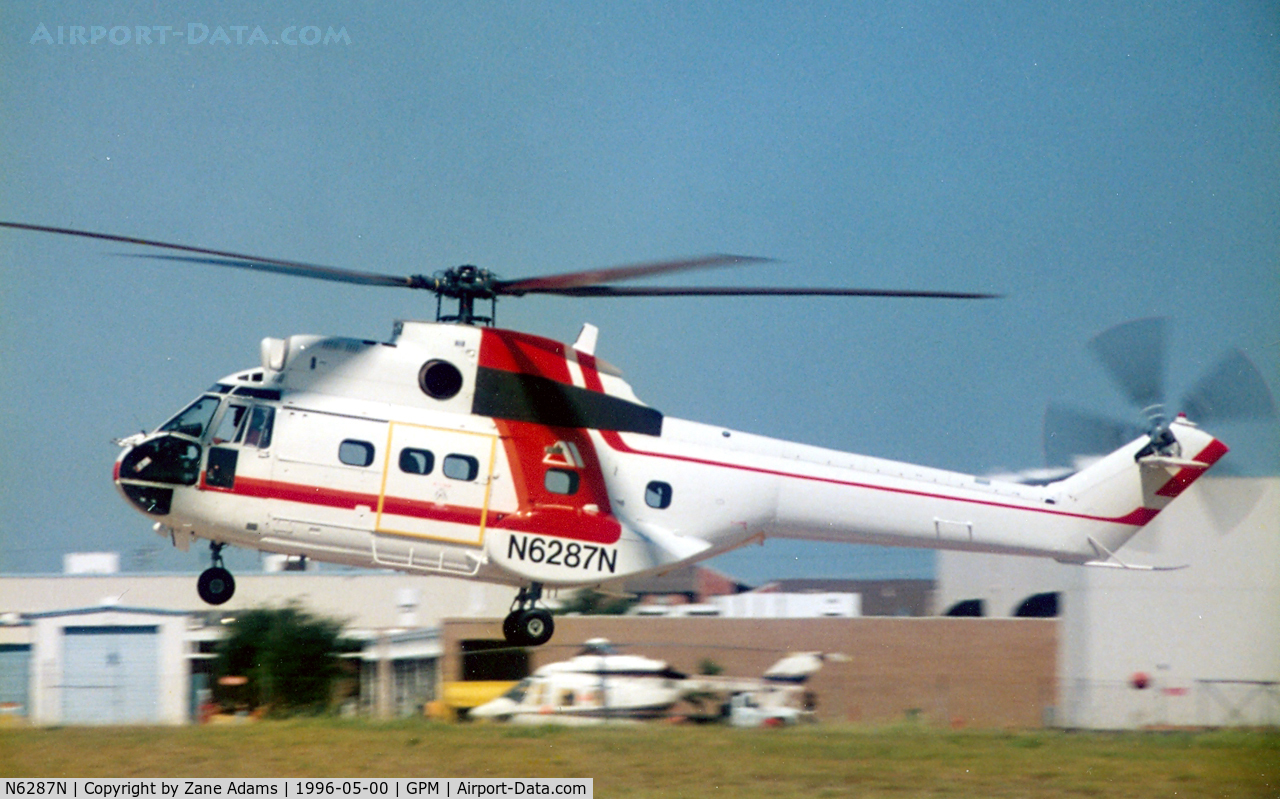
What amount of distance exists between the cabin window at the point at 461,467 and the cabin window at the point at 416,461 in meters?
0.17

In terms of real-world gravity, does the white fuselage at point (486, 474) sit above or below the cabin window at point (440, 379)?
below

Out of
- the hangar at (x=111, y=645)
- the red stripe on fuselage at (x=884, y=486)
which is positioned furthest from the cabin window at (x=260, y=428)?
the hangar at (x=111, y=645)

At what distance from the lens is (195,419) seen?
41.0 ft

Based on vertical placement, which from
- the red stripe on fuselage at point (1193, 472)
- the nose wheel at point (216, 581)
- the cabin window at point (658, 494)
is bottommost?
the nose wheel at point (216, 581)

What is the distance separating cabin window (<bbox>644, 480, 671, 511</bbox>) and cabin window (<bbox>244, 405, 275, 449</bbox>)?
12.6 ft

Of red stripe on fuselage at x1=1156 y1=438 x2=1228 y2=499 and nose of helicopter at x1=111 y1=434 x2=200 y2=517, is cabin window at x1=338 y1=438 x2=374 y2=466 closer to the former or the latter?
nose of helicopter at x1=111 y1=434 x2=200 y2=517

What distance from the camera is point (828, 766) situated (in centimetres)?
1323

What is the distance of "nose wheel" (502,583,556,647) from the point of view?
1320 cm

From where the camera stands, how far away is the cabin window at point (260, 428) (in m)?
12.4

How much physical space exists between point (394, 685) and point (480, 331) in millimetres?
10296

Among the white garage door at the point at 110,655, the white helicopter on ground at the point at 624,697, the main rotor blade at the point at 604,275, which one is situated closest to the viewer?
the main rotor blade at the point at 604,275

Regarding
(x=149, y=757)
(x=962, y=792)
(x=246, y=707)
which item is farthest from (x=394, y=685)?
(x=962, y=792)

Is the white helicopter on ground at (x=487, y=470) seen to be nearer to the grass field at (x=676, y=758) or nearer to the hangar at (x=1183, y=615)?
the grass field at (x=676, y=758)

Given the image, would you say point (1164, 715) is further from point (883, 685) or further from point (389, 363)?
point (389, 363)
